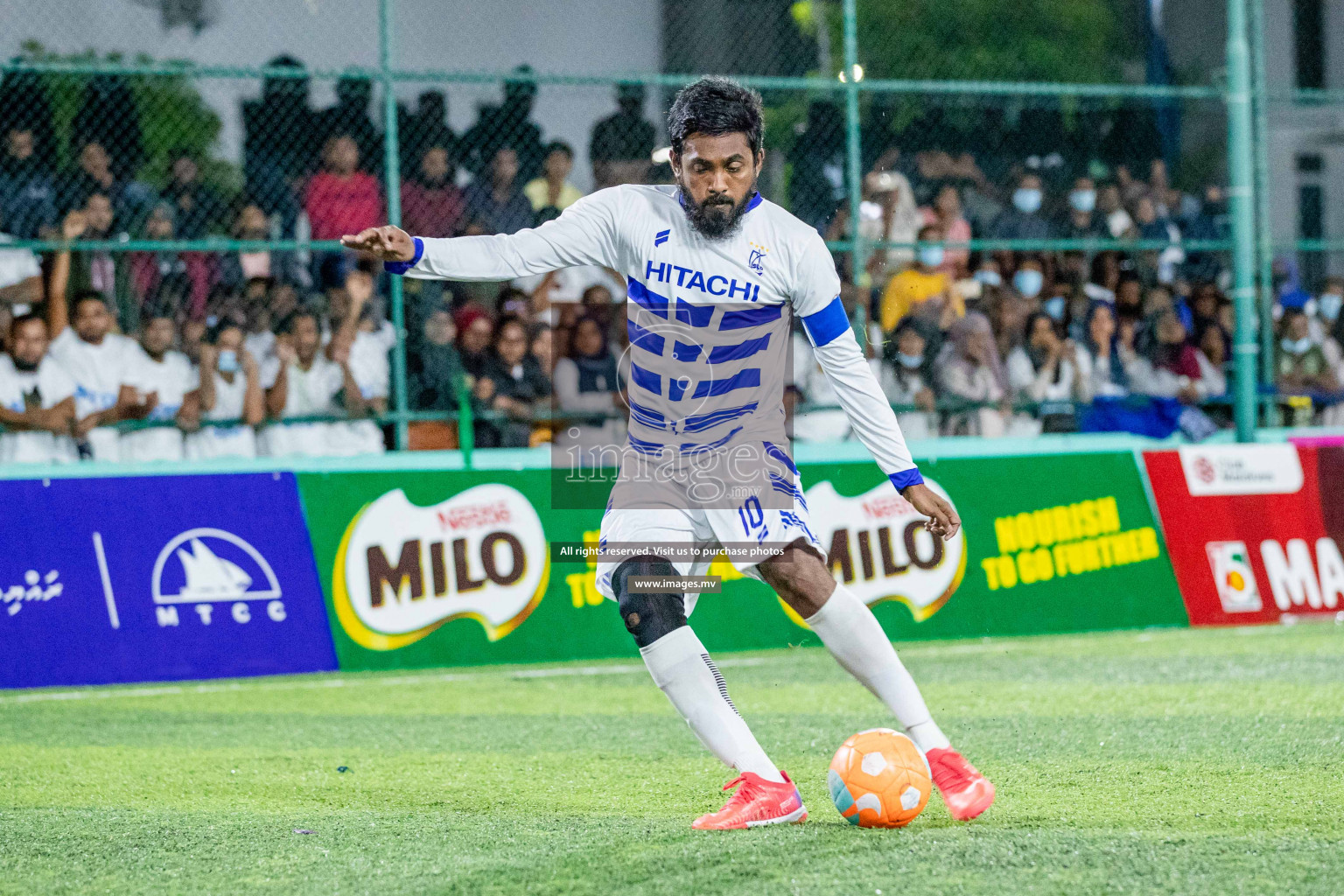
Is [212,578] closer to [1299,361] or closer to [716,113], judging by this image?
[716,113]

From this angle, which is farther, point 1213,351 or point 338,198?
point 1213,351

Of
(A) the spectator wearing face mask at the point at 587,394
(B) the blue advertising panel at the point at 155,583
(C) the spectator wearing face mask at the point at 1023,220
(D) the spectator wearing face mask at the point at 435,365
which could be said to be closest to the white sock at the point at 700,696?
(B) the blue advertising panel at the point at 155,583

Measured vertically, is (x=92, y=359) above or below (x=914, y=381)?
above

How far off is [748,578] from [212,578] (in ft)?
10.6

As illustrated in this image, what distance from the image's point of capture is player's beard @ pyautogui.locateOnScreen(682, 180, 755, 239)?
459cm

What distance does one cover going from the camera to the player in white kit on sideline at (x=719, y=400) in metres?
4.55

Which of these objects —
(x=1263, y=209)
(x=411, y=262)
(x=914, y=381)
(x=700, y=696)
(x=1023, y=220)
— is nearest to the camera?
(x=411, y=262)

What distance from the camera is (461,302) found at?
1079cm

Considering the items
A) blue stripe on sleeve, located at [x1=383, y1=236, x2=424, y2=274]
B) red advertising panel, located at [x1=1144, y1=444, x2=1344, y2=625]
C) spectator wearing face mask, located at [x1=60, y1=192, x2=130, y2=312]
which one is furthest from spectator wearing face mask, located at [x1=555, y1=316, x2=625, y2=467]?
blue stripe on sleeve, located at [x1=383, y1=236, x2=424, y2=274]

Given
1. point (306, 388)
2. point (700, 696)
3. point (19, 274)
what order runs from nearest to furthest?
point (700, 696), point (19, 274), point (306, 388)

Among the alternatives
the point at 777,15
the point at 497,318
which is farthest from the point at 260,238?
the point at 777,15

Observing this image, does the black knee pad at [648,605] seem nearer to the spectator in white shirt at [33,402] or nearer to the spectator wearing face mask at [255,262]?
the spectator in white shirt at [33,402]

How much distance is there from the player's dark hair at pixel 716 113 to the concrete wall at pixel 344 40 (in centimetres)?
668

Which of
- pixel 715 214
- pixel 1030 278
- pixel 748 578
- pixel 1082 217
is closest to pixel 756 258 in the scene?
pixel 715 214
